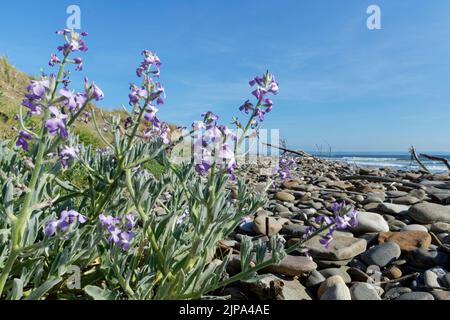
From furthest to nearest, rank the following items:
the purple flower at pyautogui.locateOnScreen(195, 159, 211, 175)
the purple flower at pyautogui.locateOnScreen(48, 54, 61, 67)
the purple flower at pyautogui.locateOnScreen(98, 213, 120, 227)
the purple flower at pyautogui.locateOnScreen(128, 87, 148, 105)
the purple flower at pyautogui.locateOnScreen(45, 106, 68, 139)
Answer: the purple flower at pyautogui.locateOnScreen(48, 54, 61, 67), the purple flower at pyautogui.locateOnScreen(128, 87, 148, 105), the purple flower at pyautogui.locateOnScreen(195, 159, 211, 175), the purple flower at pyautogui.locateOnScreen(98, 213, 120, 227), the purple flower at pyautogui.locateOnScreen(45, 106, 68, 139)

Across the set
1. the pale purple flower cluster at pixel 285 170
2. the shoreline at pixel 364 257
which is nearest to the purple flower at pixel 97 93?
the shoreline at pixel 364 257

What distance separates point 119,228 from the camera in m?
1.61

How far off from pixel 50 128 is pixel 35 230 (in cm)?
45

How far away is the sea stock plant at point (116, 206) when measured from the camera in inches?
55.3

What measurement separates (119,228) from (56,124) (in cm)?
52

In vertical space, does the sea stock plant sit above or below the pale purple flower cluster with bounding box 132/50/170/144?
below

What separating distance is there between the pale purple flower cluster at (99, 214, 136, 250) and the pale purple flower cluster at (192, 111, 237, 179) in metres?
0.39

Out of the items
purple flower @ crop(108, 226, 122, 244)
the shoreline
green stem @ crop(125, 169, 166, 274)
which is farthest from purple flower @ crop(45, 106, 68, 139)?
the shoreline

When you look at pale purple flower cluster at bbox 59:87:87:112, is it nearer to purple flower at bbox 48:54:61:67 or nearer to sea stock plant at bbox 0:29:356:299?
sea stock plant at bbox 0:29:356:299

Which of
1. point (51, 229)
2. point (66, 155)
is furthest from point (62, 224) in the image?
point (66, 155)

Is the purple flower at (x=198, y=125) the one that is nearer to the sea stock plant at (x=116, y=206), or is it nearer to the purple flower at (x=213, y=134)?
the sea stock plant at (x=116, y=206)

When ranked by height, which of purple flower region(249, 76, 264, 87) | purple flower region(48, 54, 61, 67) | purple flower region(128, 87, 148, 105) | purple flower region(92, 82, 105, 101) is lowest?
purple flower region(92, 82, 105, 101)

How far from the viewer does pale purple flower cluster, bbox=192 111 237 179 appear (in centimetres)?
158

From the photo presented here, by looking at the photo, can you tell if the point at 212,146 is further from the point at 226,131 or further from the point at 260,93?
the point at 260,93
